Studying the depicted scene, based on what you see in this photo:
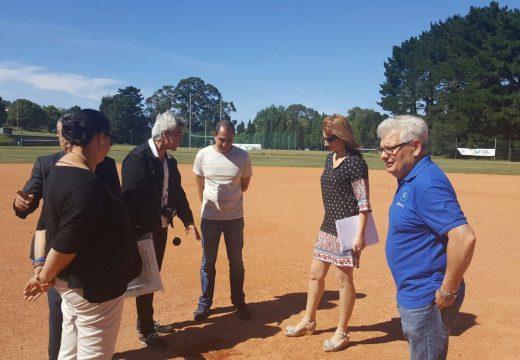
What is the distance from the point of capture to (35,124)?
296 ft

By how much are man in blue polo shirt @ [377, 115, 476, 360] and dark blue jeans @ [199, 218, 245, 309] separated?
2521mm

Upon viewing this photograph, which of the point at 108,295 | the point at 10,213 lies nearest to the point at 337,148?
the point at 108,295

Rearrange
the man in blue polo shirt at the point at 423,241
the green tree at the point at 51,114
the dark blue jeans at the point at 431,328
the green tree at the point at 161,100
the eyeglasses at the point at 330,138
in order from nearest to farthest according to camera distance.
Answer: the man in blue polo shirt at the point at 423,241 → the dark blue jeans at the point at 431,328 → the eyeglasses at the point at 330,138 → the green tree at the point at 51,114 → the green tree at the point at 161,100

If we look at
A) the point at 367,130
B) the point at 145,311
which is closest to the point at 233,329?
the point at 145,311

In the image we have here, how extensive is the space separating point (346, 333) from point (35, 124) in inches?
3871

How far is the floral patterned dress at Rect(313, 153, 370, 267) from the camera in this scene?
402cm

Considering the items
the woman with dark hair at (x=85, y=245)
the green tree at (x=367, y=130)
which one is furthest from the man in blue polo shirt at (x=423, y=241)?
the green tree at (x=367, y=130)

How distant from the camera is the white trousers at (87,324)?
2592 mm

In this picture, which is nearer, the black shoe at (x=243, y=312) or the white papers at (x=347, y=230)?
the white papers at (x=347, y=230)

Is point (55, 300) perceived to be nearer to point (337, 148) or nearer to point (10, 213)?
point (337, 148)

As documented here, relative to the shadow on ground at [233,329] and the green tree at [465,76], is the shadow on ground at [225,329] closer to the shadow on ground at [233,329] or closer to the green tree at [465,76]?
the shadow on ground at [233,329]

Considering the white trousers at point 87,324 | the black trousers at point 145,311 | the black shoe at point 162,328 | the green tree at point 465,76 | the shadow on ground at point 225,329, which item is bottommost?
the shadow on ground at point 225,329

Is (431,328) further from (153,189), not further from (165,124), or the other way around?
(165,124)

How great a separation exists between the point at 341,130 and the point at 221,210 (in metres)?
1.67
